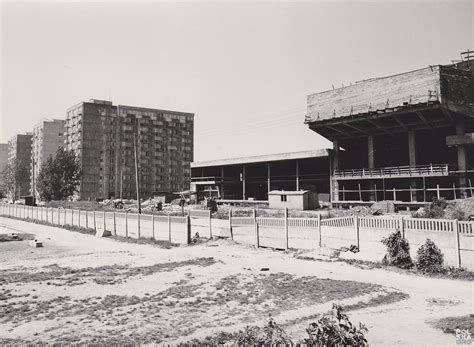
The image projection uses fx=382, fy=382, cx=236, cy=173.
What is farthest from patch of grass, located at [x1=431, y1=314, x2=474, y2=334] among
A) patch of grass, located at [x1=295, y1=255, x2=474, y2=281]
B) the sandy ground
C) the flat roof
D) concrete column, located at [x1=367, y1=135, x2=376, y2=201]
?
the flat roof

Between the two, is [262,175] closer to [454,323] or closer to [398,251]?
[398,251]

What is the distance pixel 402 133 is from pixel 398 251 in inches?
1773

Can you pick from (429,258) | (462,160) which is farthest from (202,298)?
(462,160)

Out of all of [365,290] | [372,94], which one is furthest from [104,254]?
[372,94]

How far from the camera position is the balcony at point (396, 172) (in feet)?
153

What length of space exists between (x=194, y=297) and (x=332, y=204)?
152ft

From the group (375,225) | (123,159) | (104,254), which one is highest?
(123,159)

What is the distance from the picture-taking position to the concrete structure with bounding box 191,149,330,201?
59.3m

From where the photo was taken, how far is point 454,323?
8039mm

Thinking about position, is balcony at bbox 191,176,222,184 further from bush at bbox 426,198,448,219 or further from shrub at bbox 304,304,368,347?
shrub at bbox 304,304,368,347

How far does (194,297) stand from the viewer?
11.1m

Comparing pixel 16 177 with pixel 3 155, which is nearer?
pixel 16 177

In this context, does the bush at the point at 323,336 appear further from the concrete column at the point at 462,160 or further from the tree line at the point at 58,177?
the tree line at the point at 58,177

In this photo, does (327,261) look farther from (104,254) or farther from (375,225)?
(104,254)
